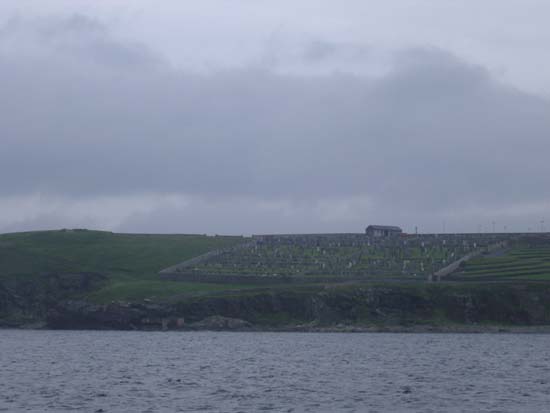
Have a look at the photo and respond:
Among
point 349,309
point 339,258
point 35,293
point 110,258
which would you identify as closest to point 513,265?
point 339,258

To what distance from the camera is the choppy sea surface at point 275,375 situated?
49562mm

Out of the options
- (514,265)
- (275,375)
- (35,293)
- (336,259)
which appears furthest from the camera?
(336,259)

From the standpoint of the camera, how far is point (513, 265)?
151000 mm

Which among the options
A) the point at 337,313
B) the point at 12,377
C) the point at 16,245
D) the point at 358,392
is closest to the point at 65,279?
the point at 16,245

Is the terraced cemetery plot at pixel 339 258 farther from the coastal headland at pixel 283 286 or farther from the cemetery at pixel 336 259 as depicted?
the coastal headland at pixel 283 286

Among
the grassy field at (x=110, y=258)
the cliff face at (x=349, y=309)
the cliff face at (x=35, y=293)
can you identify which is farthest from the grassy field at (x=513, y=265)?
the cliff face at (x=35, y=293)

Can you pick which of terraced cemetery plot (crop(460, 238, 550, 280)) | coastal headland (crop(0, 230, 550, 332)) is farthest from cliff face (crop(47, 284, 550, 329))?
terraced cemetery plot (crop(460, 238, 550, 280))

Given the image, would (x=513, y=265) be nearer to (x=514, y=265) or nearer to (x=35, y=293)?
(x=514, y=265)

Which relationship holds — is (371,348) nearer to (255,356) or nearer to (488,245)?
(255,356)

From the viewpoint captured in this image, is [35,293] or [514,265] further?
[514,265]

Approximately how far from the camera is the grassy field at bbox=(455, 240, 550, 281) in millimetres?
140625

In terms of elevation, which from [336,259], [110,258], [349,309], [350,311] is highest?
[110,258]

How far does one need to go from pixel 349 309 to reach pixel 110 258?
204 ft

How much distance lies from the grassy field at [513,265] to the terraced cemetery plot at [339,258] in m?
5.61
